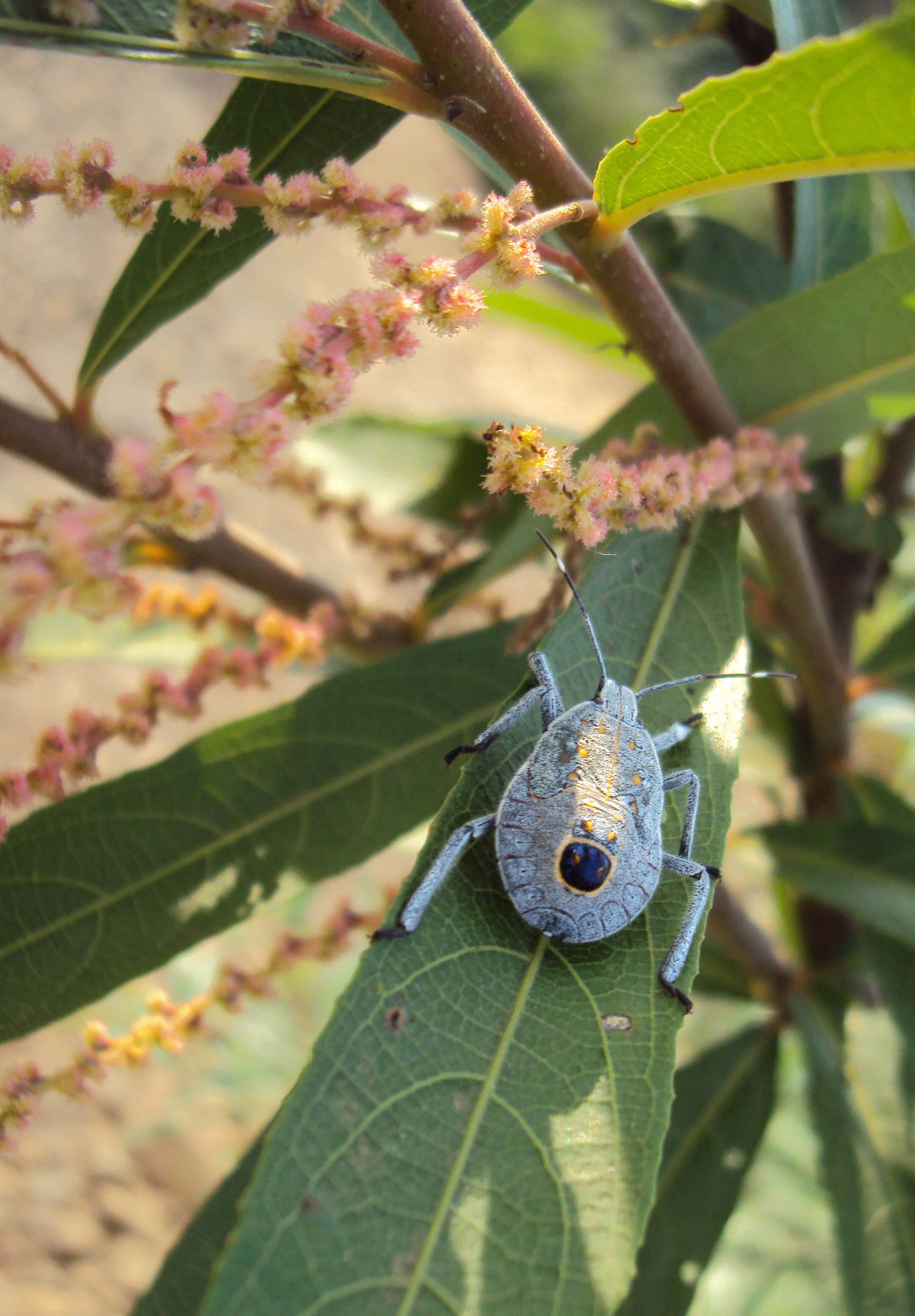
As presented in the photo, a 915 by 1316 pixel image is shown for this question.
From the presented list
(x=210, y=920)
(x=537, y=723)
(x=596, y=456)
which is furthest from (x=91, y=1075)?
(x=596, y=456)

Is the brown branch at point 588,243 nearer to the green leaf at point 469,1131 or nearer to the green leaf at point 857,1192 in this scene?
the green leaf at point 469,1131

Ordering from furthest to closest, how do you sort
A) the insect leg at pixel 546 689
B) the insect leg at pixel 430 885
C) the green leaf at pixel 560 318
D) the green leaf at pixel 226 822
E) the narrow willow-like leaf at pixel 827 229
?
the green leaf at pixel 560 318, the narrow willow-like leaf at pixel 827 229, the green leaf at pixel 226 822, the insect leg at pixel 546 689, the insect leg at pixel 430 885

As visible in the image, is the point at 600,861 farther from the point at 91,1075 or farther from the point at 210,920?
the point at 91,1075

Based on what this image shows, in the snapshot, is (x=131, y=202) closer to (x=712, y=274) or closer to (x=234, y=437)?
(x=234, y=437)

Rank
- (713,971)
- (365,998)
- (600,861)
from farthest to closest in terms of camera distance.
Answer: (713,971) < (600,861) < (365,998)

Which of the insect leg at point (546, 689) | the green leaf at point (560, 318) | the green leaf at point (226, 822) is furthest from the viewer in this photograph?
the green leaf at point (560, 318)

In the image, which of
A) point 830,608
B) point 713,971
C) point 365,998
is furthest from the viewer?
point 713,971

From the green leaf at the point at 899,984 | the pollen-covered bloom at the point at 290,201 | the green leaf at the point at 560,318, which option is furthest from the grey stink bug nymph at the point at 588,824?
the green leaf at the point at 560,318
